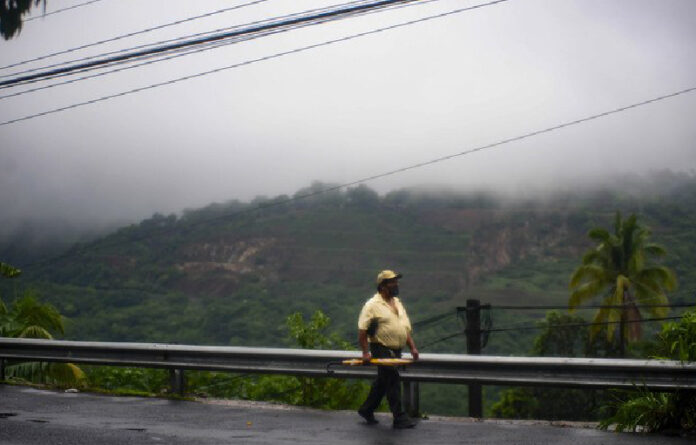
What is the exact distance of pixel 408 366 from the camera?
375 inches

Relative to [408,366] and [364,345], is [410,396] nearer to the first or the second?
[408,366]

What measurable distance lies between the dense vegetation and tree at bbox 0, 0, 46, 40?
178 ft

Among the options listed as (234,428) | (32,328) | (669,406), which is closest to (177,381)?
(234,428)

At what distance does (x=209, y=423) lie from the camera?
9.02 meters

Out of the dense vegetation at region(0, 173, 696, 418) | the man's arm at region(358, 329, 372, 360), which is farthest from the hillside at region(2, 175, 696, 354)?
the man's arm at region(358, 329, 372, 360)

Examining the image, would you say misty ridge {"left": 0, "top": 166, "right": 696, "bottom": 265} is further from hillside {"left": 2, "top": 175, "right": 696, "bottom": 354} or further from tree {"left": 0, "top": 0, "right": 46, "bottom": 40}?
tree {"left": 0, "top": 0, "right": 46, "bottom": 40}

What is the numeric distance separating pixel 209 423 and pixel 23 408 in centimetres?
266

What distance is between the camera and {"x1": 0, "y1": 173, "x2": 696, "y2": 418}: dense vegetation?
9056cm

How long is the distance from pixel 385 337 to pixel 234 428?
1.80 m

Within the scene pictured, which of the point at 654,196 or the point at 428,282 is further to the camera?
the point at 654,196

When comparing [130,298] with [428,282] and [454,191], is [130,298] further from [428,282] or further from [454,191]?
[454,191]

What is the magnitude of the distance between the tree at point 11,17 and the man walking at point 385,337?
6130 millimetres

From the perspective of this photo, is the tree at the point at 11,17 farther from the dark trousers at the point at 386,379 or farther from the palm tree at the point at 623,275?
the palm tree at the point at 623,275

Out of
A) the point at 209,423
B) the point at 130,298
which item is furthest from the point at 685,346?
the point at 130,298
